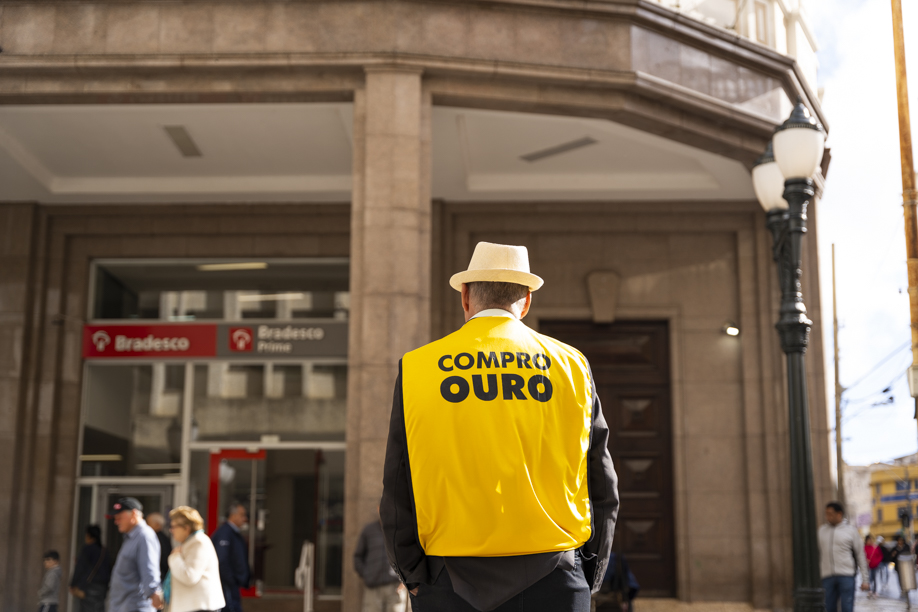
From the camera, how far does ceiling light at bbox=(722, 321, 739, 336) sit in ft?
53.7

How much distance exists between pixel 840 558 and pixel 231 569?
766 cm

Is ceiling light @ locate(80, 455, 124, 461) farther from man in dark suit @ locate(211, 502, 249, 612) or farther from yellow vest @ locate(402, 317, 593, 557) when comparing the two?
yellow vest @ locate(402, 317, 593, 557)

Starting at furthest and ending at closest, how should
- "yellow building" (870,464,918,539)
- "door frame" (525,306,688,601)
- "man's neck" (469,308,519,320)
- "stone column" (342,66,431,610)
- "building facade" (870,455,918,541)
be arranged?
"yellow building" (870,464,918,539), "building facade" (870,455,918,541), "door frame" (525,306,688,601), "stone column" (342,66,431,610), "man's neck" (469,308,519,320)

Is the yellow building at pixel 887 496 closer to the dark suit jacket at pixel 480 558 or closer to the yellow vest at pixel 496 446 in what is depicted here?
the dark suit jacket at pixel 480 558

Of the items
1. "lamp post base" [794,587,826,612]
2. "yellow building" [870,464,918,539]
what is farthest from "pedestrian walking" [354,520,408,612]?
"yellow building" [870,464,918,539]

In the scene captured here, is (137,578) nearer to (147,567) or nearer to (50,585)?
(147,567)

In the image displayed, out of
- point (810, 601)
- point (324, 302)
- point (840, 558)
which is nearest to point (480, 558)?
point (810, 601)

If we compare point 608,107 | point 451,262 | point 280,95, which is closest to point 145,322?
point 451,262

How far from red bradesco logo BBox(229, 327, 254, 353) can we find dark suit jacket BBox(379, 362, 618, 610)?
14.5 meters

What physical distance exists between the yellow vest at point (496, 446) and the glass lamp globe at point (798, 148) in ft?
21.7

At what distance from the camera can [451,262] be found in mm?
16766

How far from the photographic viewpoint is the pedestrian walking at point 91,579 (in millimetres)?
13344

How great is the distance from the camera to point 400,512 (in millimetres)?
2924

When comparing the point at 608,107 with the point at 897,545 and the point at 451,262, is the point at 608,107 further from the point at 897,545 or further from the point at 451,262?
the point at 897,545
